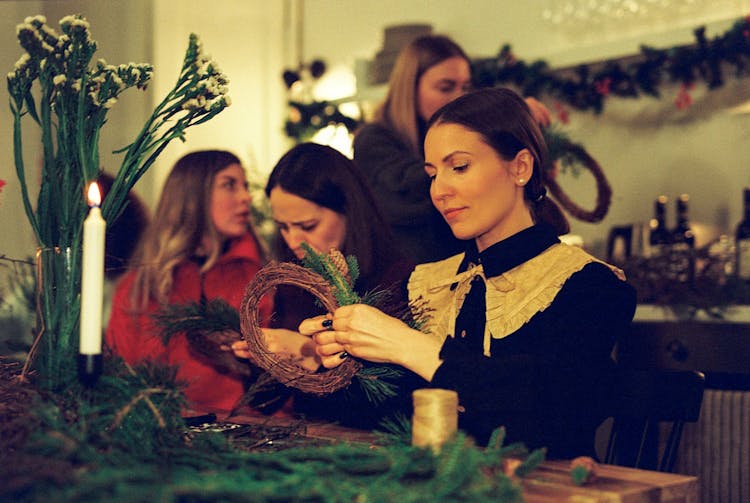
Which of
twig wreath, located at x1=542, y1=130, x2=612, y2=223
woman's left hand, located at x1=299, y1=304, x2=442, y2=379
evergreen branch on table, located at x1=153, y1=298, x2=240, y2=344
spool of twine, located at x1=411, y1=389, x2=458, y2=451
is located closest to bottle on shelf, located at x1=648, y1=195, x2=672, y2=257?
twig wreath, located at x1=542, y1=130, x2=612, y2=223

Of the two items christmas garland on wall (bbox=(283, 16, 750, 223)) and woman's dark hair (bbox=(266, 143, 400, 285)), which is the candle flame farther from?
christmas garland on wall (bbox=(283, 16, 750, 223))

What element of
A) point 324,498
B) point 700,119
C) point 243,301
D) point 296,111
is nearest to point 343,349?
point 243,301

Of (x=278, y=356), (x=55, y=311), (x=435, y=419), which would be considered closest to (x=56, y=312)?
(x=55, y=311)

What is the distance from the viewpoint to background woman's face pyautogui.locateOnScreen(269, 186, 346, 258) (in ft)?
7.24

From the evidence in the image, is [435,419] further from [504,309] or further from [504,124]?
[504,124]

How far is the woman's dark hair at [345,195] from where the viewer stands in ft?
7.14

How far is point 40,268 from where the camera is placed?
1.33 meters

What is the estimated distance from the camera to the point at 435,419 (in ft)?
3.55

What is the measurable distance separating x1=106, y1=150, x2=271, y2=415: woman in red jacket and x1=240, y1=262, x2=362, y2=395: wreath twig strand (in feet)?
4.66

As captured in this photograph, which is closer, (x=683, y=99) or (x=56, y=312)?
(x=56, y=312)

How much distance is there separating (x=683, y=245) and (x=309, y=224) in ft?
4.66

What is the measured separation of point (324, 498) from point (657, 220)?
2.72 meters

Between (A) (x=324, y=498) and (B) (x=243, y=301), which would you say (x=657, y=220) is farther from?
(A) (x=324, y=498)

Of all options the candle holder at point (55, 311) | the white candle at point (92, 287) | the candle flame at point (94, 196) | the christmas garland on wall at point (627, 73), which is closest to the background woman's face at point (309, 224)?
the christmas garland on wall at point (627, 73)
